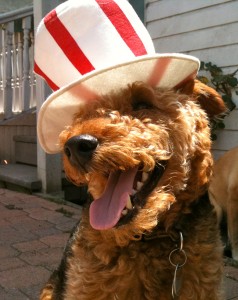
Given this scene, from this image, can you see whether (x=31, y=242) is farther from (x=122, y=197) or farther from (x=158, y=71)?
(x=158, y=71)

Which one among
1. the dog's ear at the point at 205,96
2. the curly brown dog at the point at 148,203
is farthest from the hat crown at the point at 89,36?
the dog's ear at the point at 205,96

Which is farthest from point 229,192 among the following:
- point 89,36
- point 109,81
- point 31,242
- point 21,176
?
point 21,176

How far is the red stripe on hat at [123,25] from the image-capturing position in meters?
1.89

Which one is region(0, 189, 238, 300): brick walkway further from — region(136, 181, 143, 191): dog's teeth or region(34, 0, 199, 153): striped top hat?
region(34, 0, 199, 153): striped top hat

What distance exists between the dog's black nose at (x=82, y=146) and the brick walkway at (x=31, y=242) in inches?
64.8

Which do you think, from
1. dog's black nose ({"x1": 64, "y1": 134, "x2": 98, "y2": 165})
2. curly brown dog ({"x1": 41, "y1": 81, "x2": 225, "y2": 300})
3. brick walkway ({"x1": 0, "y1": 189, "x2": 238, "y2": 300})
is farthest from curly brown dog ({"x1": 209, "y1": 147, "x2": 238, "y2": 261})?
dog's black nose ({"x1": 64, "y1": 134, "x2": 98, "y2": 165})

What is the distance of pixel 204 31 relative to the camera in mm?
5012

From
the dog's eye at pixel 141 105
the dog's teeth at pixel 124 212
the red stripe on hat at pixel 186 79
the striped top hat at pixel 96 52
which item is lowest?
the dog's teeth at pixel 124 212

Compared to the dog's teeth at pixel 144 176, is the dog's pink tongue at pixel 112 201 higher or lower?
lower

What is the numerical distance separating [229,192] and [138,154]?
7.28 ft

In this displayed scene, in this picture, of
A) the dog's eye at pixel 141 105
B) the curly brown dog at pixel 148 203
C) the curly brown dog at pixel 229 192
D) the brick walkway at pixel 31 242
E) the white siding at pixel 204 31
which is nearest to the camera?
the curly brown dog at pixel 148 203

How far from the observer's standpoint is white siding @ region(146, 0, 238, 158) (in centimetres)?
474

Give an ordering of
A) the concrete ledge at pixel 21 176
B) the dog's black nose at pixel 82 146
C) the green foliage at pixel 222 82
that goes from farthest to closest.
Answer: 1. the concrete ledge at pixel 21 176
2. the green foliage at pixel 222 82
3. the dog's black nose at pixel 82 146

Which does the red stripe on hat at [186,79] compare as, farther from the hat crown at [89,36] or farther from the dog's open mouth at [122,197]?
the dog's open mouth at [122,197]
